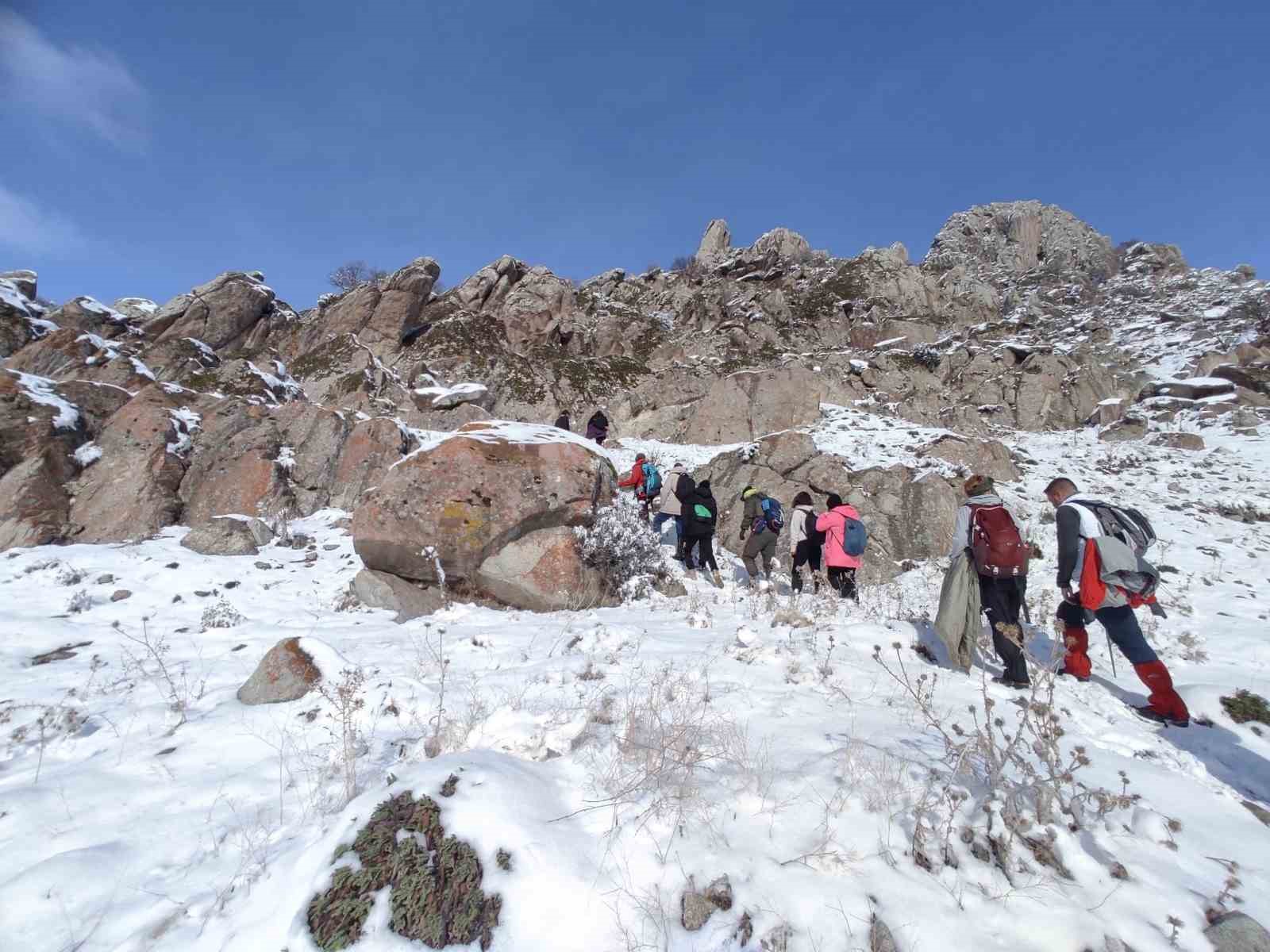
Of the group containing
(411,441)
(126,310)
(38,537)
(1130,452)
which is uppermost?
(126,310)

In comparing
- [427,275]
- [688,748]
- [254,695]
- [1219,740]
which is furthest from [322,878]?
[427,275]

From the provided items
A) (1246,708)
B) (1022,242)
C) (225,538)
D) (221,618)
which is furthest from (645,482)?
(1022,242)

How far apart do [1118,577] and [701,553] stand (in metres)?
5.98

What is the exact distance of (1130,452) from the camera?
18.7m

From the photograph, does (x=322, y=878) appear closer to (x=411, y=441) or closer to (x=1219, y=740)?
(x=1219, y=740)

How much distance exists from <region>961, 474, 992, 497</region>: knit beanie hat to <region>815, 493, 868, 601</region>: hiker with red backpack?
223 cm

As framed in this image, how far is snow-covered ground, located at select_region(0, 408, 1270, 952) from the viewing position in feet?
6.07

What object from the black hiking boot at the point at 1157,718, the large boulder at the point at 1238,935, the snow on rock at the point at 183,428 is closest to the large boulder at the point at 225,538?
the snow on rock at the point at 183,428

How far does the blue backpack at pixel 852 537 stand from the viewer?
24.5ft

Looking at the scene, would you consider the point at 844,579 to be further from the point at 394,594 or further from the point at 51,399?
the point at 51,399

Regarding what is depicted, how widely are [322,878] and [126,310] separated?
4408 centimetres

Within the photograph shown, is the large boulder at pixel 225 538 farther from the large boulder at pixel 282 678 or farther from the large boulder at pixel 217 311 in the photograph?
the large boulder at pixel 217 311

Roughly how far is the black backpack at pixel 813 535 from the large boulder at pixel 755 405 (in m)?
12.1

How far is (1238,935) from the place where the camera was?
1730 millimetres
